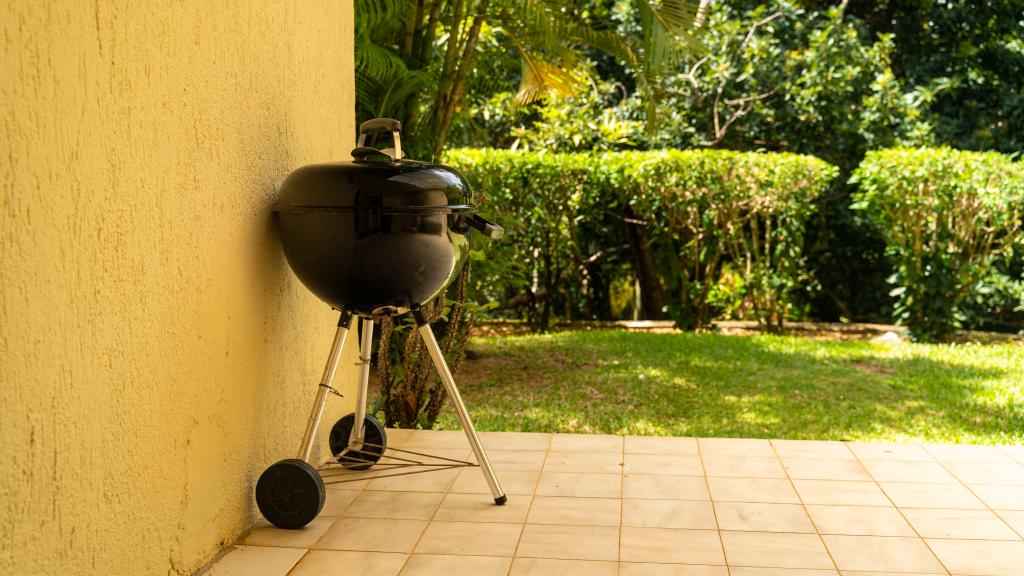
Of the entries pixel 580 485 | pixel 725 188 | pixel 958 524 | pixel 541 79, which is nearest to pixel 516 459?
pixel 580 485

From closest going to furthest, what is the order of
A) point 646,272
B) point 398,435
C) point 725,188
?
1. point 398,435
2. point 725,188
3. point 646,272

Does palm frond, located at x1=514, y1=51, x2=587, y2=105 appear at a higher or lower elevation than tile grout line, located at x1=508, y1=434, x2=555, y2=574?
higher

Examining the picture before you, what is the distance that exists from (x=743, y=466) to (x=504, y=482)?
0.91m

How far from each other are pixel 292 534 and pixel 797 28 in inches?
330

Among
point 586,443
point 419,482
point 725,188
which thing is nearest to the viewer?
point 419,482

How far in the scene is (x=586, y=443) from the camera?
3.87m

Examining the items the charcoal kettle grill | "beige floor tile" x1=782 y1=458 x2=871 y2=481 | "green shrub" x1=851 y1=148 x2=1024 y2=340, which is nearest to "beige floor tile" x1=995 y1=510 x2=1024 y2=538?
"beige floor tile" x1=782 y1=458 x2=871 y2=481

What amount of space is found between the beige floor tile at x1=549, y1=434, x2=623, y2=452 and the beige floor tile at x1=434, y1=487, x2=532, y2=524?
628mm

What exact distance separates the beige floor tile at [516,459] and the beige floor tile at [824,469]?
3.03 feet

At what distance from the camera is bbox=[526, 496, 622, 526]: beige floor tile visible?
298 cm

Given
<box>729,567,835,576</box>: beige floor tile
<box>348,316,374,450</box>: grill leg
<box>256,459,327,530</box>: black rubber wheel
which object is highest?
<box>348,316,374,450</box>: grill leg

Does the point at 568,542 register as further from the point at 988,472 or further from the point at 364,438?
the point at 988,472

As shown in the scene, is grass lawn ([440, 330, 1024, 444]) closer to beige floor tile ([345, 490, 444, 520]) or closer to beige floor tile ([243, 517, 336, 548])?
beige floor tile ([345, 490, 444, 520])

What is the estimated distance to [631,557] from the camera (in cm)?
269
